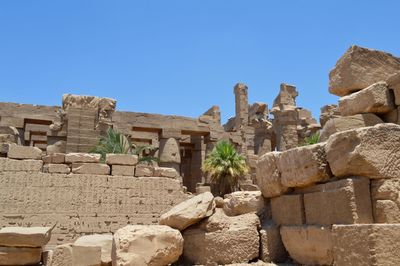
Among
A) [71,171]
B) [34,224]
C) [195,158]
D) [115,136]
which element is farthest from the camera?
[195,158]

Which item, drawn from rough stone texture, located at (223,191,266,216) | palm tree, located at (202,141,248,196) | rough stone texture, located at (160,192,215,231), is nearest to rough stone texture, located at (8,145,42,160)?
rough stone texture, located at (160,192,215,231)

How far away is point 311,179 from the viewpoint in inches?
150

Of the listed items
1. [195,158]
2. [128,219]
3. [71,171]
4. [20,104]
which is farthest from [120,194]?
[195,158]

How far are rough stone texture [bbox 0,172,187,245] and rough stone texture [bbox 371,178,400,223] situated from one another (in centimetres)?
756

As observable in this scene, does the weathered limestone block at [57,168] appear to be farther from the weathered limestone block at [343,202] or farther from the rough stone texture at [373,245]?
the rough stone texture at [373,245]

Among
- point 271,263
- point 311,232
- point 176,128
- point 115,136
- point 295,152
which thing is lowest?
point 271,263

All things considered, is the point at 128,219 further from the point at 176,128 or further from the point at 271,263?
the point at 176,128

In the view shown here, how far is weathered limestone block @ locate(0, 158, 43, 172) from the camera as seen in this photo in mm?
9180

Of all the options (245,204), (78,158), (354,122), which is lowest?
(245,204)

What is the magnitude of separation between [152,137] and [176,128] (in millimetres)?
3157

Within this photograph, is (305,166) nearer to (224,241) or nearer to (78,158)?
(224,241)

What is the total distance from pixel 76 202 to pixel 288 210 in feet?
22.0

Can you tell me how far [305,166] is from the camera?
3.88m

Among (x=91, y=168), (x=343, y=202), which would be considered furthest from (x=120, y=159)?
(x=343, y=202)
